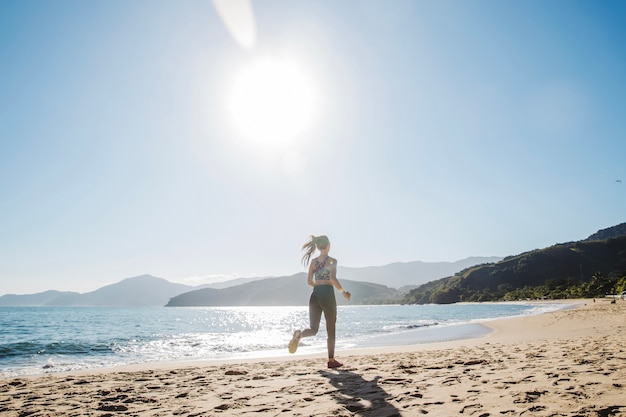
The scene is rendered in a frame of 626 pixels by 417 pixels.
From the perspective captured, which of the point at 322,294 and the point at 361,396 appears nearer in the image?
the point at 361,396

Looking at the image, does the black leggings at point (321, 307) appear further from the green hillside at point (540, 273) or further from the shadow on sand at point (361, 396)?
the green hillside at point (540, 273)

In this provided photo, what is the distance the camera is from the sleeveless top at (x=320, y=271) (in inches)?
290

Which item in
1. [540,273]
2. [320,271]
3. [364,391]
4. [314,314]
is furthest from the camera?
[540,273]

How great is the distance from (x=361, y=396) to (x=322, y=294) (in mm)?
2722

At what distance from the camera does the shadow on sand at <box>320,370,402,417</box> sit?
12.9 ft

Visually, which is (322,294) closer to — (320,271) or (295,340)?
(320,271)

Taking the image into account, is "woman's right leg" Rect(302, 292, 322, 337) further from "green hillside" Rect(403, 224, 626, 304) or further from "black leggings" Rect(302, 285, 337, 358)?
"green hillside" Rect(403, 224, 626, 304)

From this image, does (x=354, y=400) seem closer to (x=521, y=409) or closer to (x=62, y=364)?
(x=521, y=409)

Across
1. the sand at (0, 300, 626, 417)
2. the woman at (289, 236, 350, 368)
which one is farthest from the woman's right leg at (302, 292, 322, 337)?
the sand at (0, 300, 626, 417)

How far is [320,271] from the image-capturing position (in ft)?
24.4

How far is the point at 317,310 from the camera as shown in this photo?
24.0 ft

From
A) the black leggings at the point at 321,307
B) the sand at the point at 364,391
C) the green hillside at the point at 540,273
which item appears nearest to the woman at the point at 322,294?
the black leggings at the point at 321,307

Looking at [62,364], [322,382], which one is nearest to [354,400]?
[322,382]

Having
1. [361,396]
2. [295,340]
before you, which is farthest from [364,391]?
[295,340]
